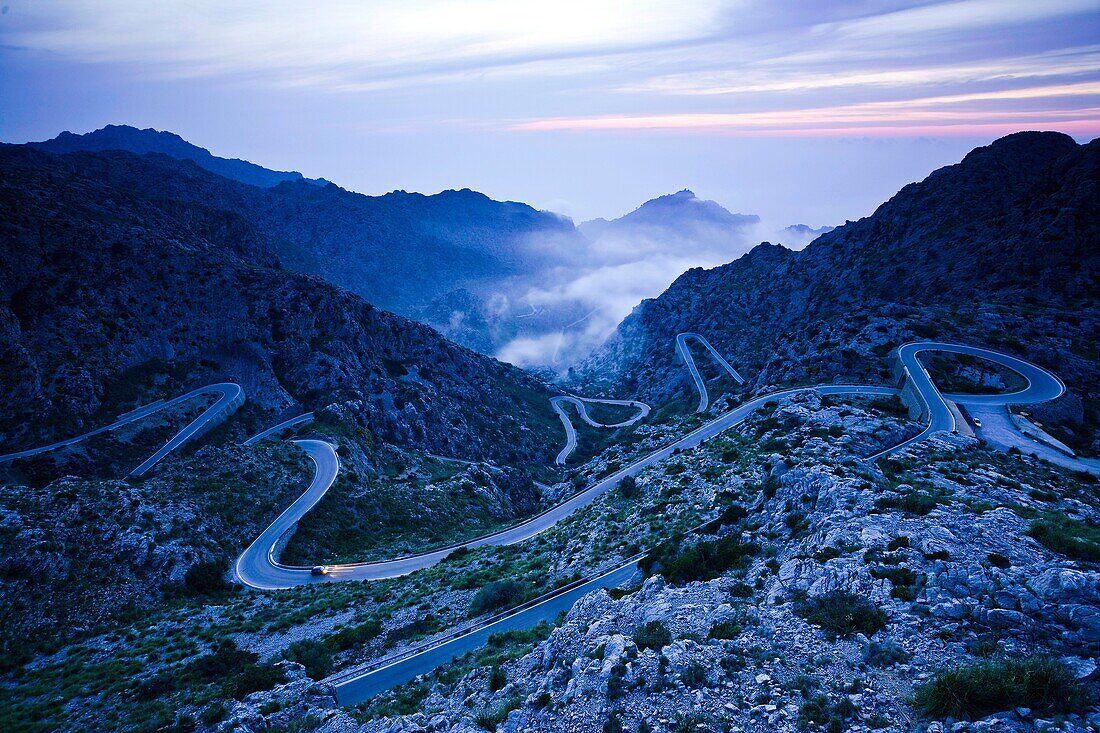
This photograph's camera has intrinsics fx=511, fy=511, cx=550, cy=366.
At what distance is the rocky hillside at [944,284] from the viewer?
2744 inches

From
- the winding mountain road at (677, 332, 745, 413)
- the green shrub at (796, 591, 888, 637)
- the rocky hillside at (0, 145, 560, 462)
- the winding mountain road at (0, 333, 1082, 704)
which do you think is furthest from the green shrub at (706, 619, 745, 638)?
the winding mountain road at (677, 332, 745, 413)

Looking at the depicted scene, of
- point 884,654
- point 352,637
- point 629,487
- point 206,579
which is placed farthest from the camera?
point 629,487

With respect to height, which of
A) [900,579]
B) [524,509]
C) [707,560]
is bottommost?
[524,509]

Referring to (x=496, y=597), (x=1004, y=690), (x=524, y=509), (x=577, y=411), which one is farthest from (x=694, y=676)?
(x=577, y=411)

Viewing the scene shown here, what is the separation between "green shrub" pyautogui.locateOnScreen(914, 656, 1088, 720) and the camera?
11.9 m

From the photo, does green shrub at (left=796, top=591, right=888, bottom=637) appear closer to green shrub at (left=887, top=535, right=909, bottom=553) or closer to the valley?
the valley

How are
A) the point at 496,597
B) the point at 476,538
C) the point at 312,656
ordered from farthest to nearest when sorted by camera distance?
the point at 476,538, the point at 496,597, the point at 312,656

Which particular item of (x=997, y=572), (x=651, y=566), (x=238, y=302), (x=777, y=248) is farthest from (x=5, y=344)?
(x=777, y=248)

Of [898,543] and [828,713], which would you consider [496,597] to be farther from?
[898,543]

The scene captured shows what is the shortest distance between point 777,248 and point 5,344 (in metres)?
179

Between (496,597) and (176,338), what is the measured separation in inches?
3565

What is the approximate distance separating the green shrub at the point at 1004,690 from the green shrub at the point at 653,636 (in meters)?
7.82

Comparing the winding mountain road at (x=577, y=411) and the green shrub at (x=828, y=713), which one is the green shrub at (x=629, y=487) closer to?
the green shrub at (x=828, y=713)

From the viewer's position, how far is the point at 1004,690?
482 inches
